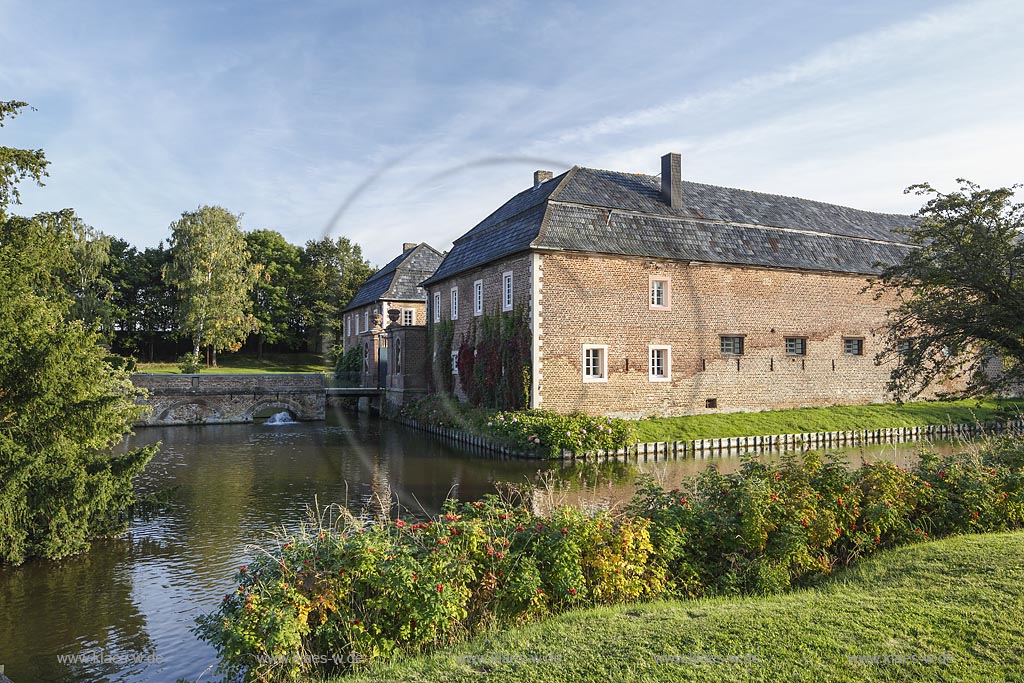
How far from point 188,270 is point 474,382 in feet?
105

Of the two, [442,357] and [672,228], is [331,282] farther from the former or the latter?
[672,228]

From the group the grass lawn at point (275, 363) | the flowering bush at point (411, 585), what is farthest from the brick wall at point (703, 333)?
the grass lawn at point (275, 363)

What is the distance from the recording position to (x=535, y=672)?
Result: 16.8ft

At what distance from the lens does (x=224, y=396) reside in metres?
30.3

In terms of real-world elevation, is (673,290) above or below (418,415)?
above

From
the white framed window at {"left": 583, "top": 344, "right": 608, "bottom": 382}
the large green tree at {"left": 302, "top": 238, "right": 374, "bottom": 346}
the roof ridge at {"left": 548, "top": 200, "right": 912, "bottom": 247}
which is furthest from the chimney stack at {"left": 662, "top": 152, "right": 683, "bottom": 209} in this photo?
the large green tree at {"left": 302, "top": 238, "right": 374, "bottom": 346}

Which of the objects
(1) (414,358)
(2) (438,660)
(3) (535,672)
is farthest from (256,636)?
(1) (414,358)

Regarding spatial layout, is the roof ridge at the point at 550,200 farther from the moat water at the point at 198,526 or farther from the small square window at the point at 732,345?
the small square window at the point at 732,345

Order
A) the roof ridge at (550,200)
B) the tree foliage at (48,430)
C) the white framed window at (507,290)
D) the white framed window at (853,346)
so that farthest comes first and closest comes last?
1. the white framed window at (853,346)
2. the white framed window at (507,290)
3. the roof ridge at (550,200)
4. the tree foliage at (48,430)

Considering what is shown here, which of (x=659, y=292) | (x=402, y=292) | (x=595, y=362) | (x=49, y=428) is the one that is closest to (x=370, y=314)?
(x=402, y=292)

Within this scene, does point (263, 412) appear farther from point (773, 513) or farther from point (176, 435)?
point (773, 513)

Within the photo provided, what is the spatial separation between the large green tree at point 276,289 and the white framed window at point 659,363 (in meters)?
41.3

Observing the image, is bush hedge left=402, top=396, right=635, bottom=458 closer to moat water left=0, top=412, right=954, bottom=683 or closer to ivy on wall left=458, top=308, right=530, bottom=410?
moat water left=0, top=412, right=954, bottom=683

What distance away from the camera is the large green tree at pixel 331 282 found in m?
58.2
